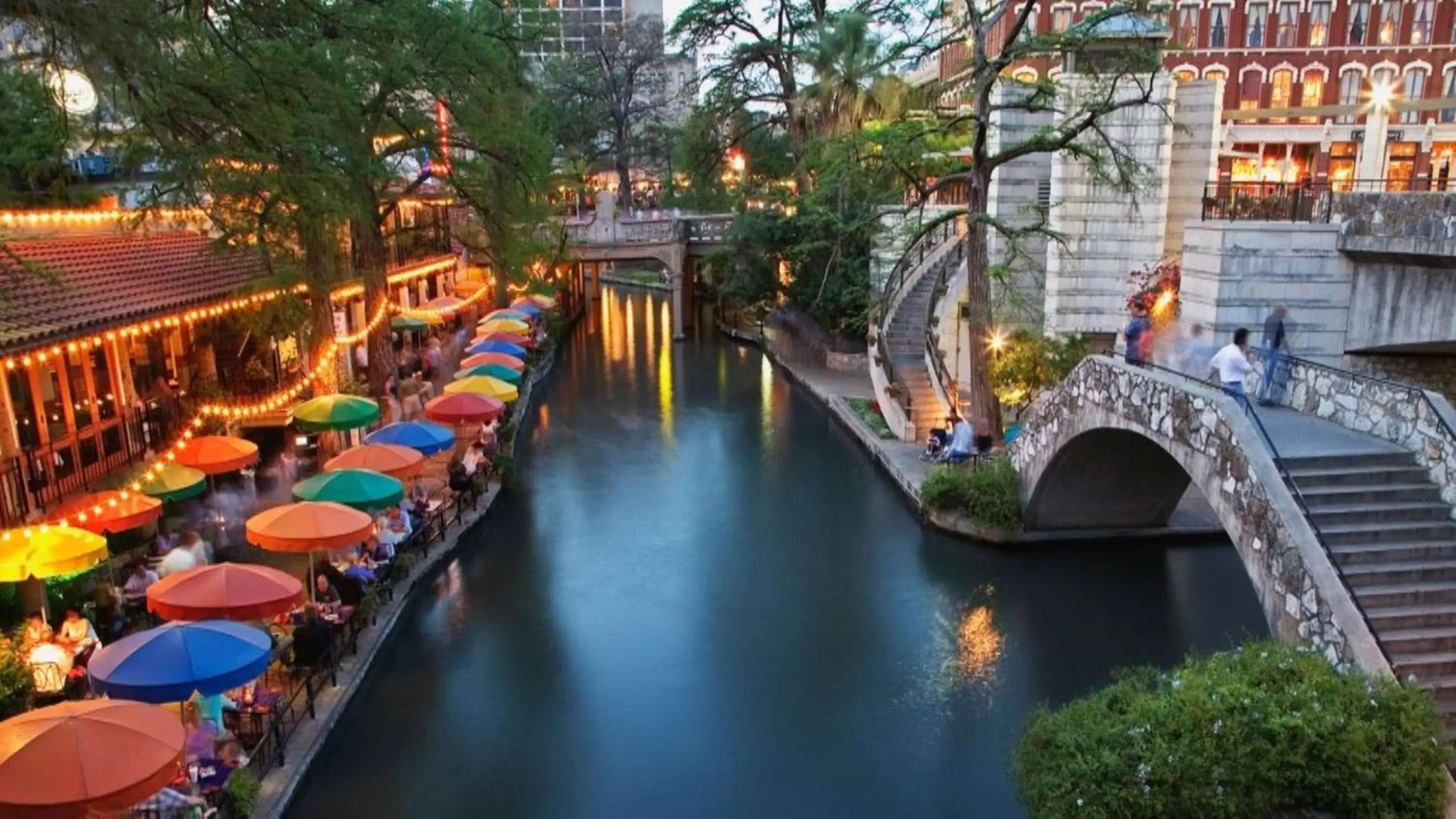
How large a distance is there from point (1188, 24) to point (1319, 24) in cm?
547

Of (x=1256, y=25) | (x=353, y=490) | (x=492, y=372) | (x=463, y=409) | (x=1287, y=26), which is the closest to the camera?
(x=353, y=490)

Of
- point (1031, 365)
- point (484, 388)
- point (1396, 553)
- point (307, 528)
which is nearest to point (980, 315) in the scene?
point (1031, 365)

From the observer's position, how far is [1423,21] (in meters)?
41.1

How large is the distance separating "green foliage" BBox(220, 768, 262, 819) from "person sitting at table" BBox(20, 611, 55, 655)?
3.71 metres

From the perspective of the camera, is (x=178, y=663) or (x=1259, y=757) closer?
(x=1259, y=757)

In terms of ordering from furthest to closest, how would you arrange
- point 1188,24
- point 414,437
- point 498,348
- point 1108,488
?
1. point 1188,24
2. point 498,348
3. point 414,437
4. point 1108,488

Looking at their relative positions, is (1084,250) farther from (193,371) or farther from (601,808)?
(193,371)

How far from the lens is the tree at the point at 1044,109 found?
17.9 metres

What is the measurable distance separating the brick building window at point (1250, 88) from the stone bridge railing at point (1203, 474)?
3284cm

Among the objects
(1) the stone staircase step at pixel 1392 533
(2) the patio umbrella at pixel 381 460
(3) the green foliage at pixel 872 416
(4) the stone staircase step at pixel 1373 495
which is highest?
(4) the stone staircase step at pixel 1373 495

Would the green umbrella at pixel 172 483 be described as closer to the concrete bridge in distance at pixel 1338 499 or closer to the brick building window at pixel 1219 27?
the concrete bridge in distance at pixel 1338 499

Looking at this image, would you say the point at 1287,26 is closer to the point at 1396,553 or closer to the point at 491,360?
the point at 491,360

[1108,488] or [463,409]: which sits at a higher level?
[463,409]

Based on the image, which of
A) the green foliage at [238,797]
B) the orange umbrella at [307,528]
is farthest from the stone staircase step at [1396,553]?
the orange umbrella at [307,528]
